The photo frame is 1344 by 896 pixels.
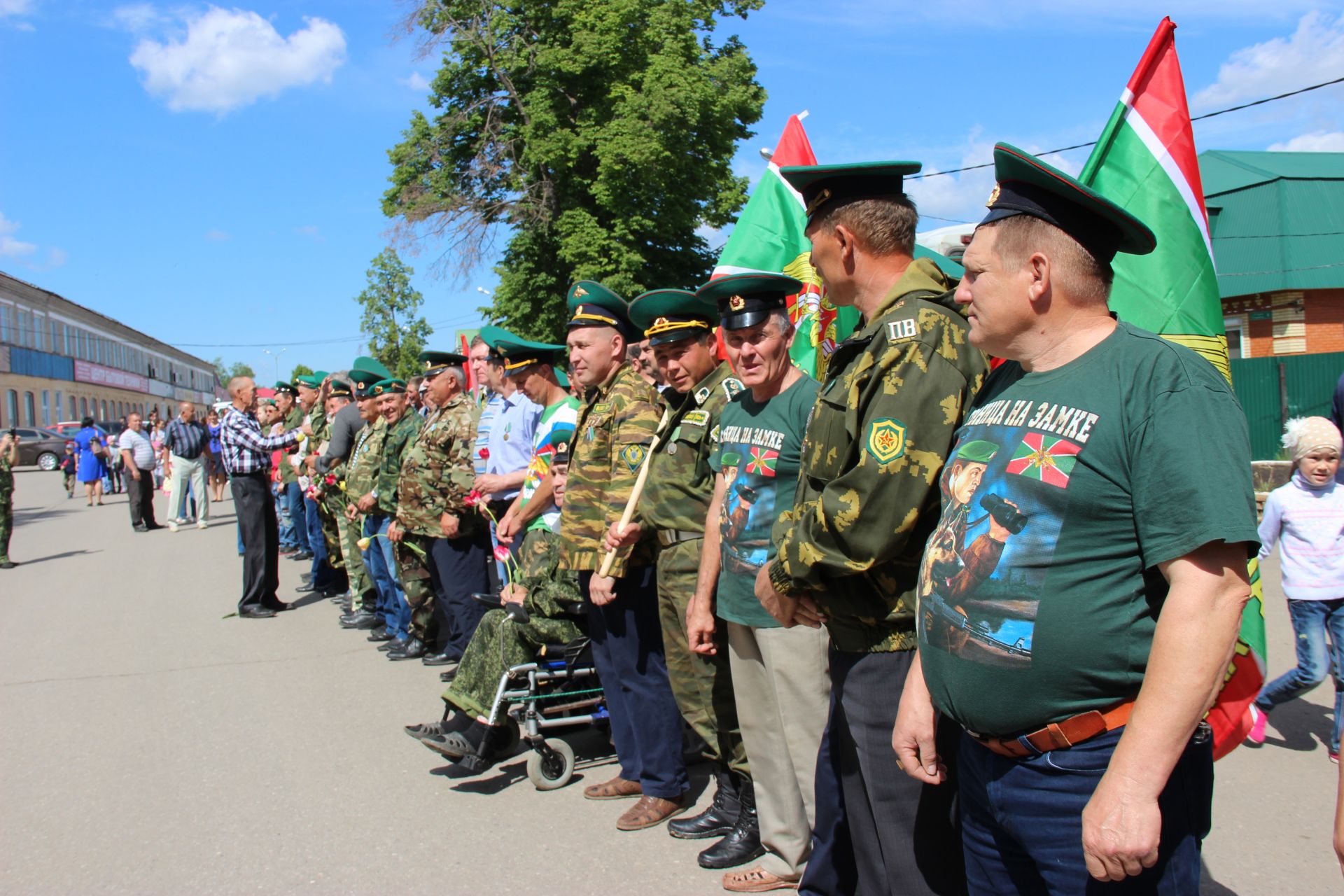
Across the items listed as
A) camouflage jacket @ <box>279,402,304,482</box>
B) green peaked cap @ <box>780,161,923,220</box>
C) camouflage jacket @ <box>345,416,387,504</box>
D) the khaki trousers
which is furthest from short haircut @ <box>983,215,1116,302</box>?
camouflage jacket @ <box>279,402,304,482</box>

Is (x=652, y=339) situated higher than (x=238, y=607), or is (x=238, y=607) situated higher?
(x=652, y=339)

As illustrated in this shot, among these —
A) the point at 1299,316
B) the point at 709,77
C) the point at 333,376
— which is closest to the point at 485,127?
the point at 709,77

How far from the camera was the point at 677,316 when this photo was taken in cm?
423

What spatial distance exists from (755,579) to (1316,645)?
3251mm

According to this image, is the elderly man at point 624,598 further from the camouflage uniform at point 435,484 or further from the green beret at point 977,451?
the green beret at point 977,451

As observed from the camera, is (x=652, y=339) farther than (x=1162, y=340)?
Yes

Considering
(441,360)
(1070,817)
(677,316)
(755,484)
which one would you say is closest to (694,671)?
(755,484)

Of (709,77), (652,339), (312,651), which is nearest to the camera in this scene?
(652,339)

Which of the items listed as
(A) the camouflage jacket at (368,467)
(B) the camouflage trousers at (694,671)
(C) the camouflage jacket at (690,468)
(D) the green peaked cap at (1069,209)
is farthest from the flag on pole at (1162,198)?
(A) the camouflage jacket at (368,467)

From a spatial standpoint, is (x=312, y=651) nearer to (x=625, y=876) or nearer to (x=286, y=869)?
(x=286, y=869)

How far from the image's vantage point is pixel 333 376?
33.6 feet

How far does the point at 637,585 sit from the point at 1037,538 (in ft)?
9.24

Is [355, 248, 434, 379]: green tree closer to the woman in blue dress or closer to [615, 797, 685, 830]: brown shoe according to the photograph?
the woman in blue dress

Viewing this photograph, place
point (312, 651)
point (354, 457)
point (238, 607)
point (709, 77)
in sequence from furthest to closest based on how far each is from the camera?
1. point (709, 77)
2. point (238, 607)
3. point (354, 457)
4. point (312, 651)
